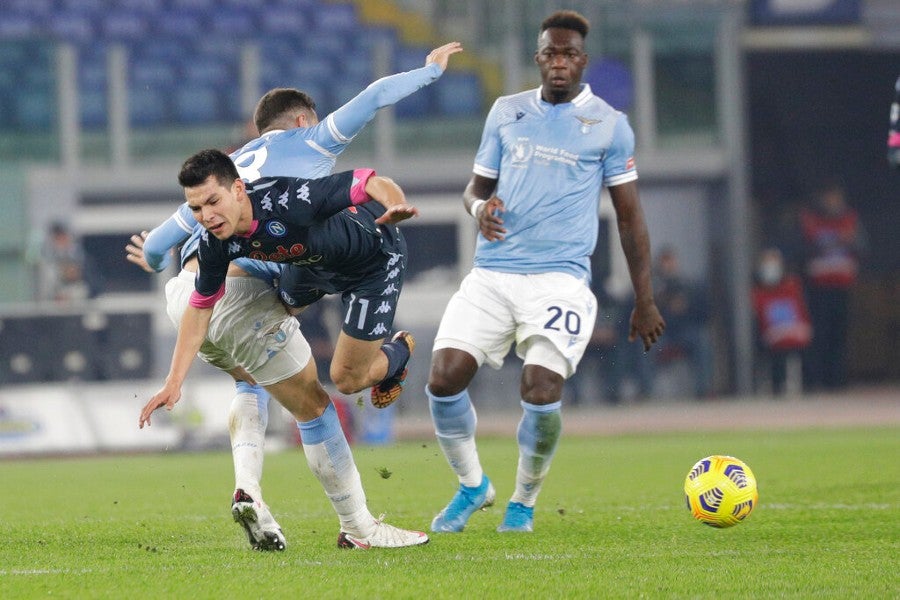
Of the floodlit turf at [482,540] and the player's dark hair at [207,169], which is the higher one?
the player's dark hair at [207,169]

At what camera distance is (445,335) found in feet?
24.4

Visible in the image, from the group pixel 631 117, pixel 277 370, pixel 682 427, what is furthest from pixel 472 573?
pixel 631 117

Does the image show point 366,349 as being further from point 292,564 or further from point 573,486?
point 573,486

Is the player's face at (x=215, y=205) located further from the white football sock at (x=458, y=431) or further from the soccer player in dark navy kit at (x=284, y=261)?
the white football sock at (x=458, y=431)

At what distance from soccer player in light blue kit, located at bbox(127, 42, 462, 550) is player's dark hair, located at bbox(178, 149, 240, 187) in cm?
60

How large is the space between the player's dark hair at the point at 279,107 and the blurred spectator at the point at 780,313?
13.7 m

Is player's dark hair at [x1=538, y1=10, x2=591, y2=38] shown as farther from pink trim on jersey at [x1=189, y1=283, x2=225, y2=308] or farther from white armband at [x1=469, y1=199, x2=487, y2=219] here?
pink trim on jersey at [x1=189, y1=283, x2=225, y2=308]

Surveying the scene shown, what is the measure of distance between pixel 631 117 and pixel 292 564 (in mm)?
15543

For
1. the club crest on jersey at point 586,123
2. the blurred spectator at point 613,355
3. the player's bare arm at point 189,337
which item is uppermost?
the club crest on jersey at point 586,123

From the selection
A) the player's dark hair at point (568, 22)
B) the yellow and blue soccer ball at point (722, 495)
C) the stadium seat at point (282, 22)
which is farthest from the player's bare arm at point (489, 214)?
the stadium seat at point (282, 22)

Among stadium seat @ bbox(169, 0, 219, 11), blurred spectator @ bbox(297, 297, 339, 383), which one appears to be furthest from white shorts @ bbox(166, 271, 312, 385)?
stadium seat @ bbox(169, 0, 219, 11)

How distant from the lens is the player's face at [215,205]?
19.0 ft

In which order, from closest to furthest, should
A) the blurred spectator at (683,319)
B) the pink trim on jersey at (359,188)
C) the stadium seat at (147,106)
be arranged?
the pink trim on jersey at (359,188)
the blurred spectator at (683,319)
the stadium seat at (147,106)

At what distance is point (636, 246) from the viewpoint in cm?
734
